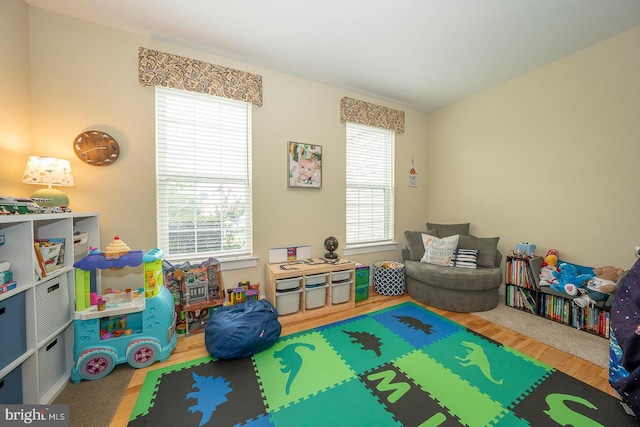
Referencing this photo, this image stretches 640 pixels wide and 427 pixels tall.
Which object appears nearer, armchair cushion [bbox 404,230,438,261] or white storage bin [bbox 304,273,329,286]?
white storage bin [bbox 304,273,329,286]

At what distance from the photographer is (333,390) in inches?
60.4

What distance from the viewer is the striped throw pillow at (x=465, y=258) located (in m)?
2.90

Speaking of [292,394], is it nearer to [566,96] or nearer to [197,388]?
[197,388]

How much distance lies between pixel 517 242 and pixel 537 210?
1.50 feet

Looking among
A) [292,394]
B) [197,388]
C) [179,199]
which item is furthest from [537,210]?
[179,199]

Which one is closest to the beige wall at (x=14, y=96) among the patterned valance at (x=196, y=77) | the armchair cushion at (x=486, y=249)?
the patterned valance at (x=196, y=77)

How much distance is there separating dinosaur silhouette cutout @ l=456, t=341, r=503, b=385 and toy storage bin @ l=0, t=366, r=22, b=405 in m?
2.78

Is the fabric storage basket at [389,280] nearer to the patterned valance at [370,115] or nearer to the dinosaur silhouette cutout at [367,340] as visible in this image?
the dinosaur silhouette cutout at [367,340]

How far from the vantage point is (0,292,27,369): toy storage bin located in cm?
118

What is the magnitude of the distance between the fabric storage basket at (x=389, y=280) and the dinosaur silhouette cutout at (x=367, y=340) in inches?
41.1

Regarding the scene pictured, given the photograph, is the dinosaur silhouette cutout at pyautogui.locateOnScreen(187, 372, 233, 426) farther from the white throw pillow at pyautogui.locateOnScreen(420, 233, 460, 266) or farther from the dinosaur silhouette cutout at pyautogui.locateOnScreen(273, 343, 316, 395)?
the white throw pillow at pyautogui.locateOnScreen(420, 233, 460, 266)

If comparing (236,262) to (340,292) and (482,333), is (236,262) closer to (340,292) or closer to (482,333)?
(340,292)

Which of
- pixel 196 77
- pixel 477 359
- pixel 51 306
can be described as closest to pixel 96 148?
pixel 196 77

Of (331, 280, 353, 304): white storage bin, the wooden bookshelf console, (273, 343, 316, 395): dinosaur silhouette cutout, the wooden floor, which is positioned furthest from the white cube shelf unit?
(331, 280, 353, 304): white storage bin
